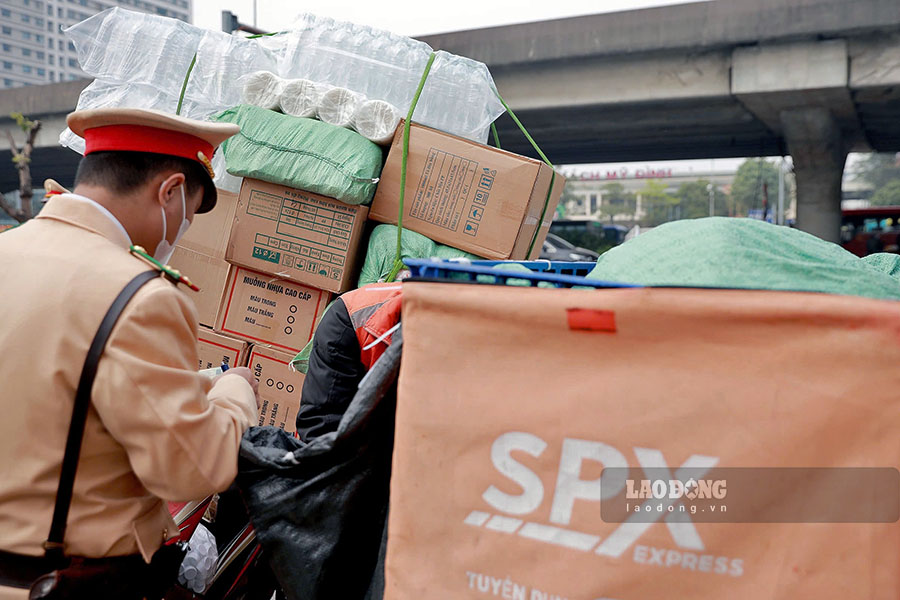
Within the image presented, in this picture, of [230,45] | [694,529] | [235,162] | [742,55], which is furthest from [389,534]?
[742,55]

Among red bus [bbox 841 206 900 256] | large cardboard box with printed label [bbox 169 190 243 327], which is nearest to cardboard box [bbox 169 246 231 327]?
large cardboard box with printed label [bbox 169 190 243 327]

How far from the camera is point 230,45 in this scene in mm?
3465

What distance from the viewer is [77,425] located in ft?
4.40

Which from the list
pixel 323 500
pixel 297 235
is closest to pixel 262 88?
pixel 297 235

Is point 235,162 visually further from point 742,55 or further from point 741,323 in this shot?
point 742,55

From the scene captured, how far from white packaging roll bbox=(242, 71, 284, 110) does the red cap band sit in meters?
1.79

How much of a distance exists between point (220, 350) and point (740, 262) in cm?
275

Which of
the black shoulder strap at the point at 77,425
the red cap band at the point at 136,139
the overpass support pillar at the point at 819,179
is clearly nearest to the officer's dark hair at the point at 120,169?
the red cap band at the point at 136,139

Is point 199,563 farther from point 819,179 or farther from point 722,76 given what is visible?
point 819,179

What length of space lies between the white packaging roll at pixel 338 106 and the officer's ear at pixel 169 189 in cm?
174

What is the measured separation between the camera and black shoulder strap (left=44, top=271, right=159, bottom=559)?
1.32 m

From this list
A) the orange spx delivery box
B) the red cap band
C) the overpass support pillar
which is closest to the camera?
the orange spx delivery box

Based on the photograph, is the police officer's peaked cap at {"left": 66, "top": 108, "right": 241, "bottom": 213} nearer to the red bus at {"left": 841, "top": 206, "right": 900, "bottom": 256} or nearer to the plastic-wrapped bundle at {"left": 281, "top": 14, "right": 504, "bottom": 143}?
the plastic-wrapped bundle at {"left": 281, "top": 14, "right": 504, "bottom": 143}

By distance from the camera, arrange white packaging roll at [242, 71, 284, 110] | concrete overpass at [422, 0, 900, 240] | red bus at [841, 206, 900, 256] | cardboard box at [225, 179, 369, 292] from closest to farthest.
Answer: cardboard box at [225, 179, 369, 292] < white packaging roll at [242, 71, 284, 110] < concrete overpass at [422, 0, 900, 240] < red bus at [841, 206, 900, 256]
